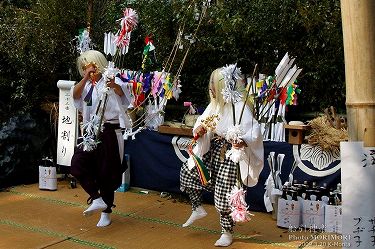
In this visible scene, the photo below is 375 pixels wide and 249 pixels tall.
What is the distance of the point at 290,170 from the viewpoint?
17.0ft

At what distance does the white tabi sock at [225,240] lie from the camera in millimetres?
4289

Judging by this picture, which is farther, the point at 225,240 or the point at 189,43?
the point at 189,43

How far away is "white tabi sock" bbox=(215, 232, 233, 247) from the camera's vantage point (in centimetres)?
429

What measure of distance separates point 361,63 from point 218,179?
2.65 metres

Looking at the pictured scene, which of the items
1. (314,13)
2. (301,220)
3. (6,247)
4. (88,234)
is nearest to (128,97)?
(88,234)

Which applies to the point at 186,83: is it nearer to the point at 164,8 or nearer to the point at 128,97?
the point at 164,8

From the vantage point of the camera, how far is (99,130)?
15.4 feet

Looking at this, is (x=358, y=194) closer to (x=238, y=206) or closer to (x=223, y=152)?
(x=238, y=206)

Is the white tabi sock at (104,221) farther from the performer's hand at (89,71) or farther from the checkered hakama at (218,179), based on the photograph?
the performer's hand at (89,71)

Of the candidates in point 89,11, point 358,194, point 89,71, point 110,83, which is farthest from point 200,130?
point 89,11

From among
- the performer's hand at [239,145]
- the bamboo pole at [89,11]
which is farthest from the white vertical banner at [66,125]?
the performer's hand at [239,145]

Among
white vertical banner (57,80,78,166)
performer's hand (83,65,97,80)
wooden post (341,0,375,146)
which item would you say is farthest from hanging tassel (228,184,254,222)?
white vertical banner (57,80,78,166)

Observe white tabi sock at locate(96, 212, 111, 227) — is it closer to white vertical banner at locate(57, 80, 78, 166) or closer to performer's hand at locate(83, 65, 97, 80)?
performer's hand at locate(83, 65, 97, 80)

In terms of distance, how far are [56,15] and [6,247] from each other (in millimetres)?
3713
